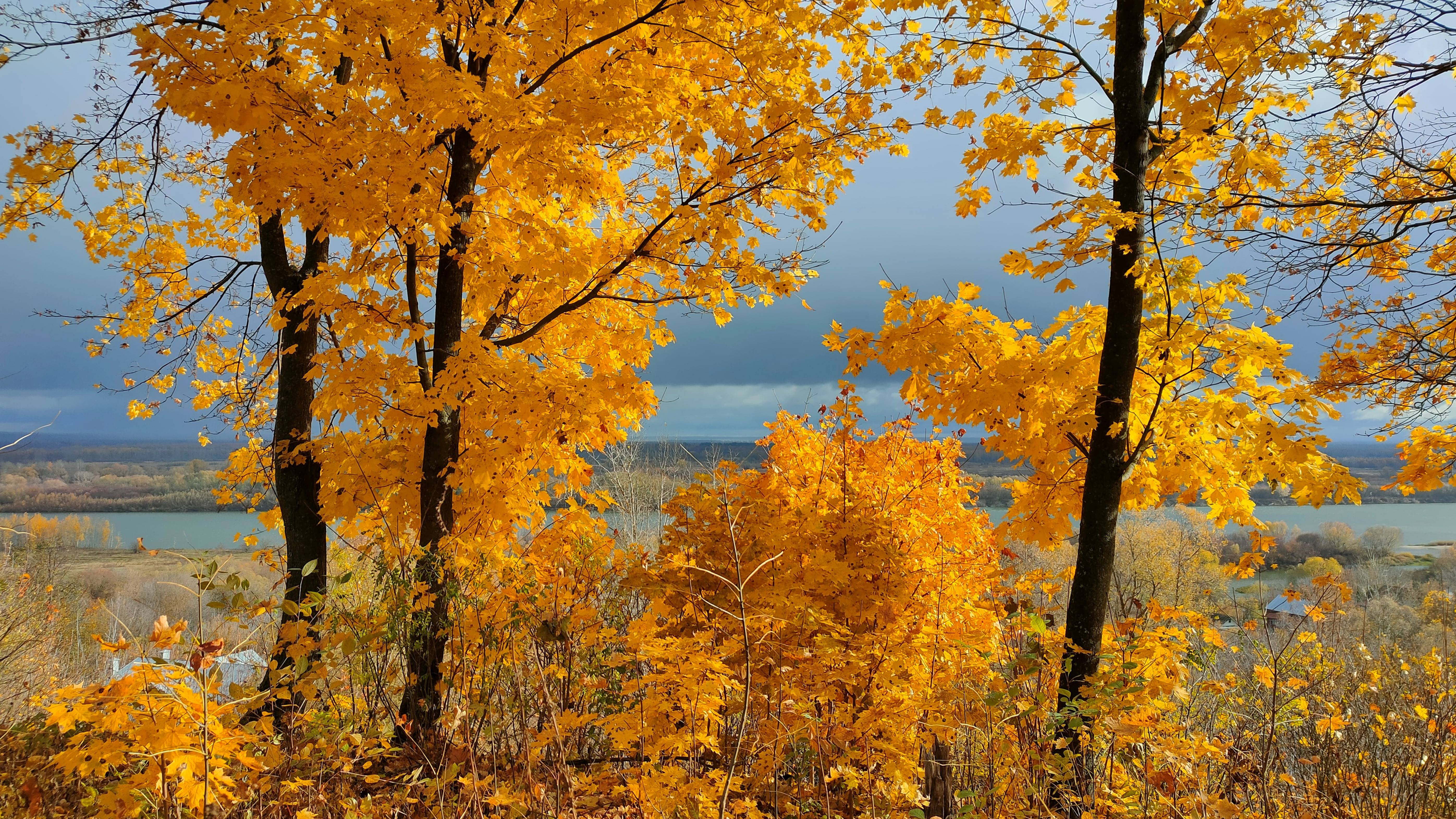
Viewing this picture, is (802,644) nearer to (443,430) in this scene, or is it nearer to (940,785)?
(940,785)

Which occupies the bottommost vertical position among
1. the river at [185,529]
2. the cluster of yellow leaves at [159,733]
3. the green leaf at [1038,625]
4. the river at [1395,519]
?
the river at [1395,519]

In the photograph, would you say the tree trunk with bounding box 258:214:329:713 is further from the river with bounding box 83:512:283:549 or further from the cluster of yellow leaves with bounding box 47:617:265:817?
the cluster of yellow leaves with bounding box 47:617:265:817

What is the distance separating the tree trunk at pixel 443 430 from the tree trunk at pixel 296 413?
1.00 meters

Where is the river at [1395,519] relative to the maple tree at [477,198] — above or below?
below

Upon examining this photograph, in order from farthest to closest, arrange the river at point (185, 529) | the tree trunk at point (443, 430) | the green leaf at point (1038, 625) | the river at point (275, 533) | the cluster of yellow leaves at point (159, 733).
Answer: the river at point (275, 533), the river at point (185, 529), the tree trunk at point (443, 430), the green leaf at point (1038, 625), the cluster of yellow leaves at point (159, 733)

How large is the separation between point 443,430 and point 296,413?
192cm

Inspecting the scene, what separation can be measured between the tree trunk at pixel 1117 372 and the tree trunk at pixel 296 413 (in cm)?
565

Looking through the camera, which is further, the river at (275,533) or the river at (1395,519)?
the river at (1395,519)

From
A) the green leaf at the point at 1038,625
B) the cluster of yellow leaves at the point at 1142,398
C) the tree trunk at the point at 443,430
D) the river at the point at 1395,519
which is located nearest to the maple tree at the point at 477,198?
the tree trunk at the point at 443,430

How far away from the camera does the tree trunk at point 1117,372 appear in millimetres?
4277

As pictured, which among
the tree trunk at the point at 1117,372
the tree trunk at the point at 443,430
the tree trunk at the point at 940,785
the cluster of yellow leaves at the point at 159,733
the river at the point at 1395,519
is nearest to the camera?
the cluster of yellow leaves at the point at 159,733

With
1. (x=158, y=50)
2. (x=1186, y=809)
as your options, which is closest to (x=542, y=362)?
(x=158, y=50)

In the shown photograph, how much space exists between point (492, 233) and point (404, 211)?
606 millimetres

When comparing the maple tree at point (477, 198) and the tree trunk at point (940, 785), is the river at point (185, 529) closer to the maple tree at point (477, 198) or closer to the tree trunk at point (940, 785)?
the maple tree at point (477, 198)
